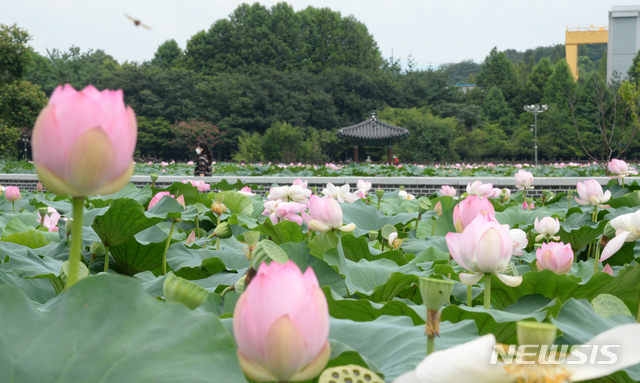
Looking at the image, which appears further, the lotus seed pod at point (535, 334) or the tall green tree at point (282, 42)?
the tall green tree at point (282, 42)

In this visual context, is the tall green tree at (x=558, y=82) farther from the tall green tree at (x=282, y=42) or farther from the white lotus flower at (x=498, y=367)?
the white lotus flower at (x=498, y=367)

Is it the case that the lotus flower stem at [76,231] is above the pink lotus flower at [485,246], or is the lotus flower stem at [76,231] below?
above

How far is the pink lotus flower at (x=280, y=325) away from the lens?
0.29 m

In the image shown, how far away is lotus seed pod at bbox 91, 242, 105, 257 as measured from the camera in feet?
3.39

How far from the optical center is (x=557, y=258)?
976 millimetres

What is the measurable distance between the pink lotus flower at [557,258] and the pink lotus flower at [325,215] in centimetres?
40

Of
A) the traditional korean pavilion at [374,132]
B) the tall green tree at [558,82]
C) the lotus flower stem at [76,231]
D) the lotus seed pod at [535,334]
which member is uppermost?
the tall green tree at [558,82]

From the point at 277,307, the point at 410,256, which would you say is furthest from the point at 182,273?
the point at 277,307

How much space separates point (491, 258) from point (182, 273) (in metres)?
0.73

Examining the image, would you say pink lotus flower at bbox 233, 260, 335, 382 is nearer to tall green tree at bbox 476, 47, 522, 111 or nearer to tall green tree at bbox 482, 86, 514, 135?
tall green tree at bbox 482, 86, 514, 135

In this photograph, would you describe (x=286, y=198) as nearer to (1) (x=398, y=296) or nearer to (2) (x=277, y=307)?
(1) (x=398, y=296)

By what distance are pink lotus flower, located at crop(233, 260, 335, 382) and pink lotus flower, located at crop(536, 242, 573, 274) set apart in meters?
0.82

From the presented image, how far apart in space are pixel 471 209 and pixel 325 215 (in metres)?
0.35

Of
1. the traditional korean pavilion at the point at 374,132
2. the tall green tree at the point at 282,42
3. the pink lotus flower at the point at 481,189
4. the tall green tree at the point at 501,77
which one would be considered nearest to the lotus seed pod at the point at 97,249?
the pink lotus flower at the point at 481,189
